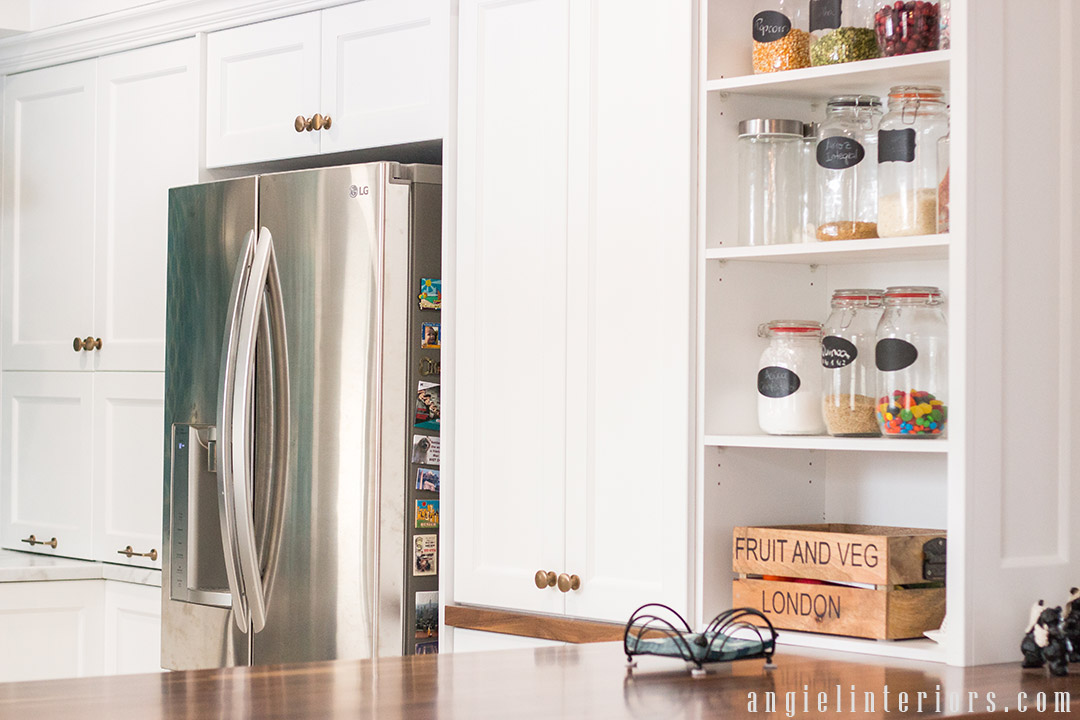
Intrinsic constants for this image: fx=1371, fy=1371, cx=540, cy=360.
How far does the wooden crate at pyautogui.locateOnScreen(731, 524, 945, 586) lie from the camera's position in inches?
84.9

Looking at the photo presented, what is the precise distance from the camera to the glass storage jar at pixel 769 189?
2.40 m

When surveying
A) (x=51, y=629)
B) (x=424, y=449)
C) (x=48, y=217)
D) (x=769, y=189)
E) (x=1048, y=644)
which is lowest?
(x=51, y=629)

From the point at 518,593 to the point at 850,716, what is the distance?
1.13 metres

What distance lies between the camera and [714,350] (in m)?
2.38

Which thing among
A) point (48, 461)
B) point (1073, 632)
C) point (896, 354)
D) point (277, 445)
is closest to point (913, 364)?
point (896, 354)

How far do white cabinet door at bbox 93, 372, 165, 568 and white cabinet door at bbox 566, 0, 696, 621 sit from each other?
4.59 feet

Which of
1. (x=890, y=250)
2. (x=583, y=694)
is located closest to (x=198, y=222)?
(x=890, y=250)

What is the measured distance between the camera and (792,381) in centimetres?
233

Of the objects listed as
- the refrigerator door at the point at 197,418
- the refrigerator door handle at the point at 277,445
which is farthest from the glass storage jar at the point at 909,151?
the refrigerator door at the point at 197,418

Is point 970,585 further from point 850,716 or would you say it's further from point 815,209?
point 815,209

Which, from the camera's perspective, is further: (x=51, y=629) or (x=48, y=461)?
(x=48, y=461)

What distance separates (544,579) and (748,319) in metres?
0.62

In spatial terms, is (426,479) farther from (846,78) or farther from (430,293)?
(846,78)

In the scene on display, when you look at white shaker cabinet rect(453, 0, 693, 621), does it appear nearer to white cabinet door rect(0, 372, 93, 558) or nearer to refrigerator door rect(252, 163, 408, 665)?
refrigerator door rect(252, 163, 408, 665)
